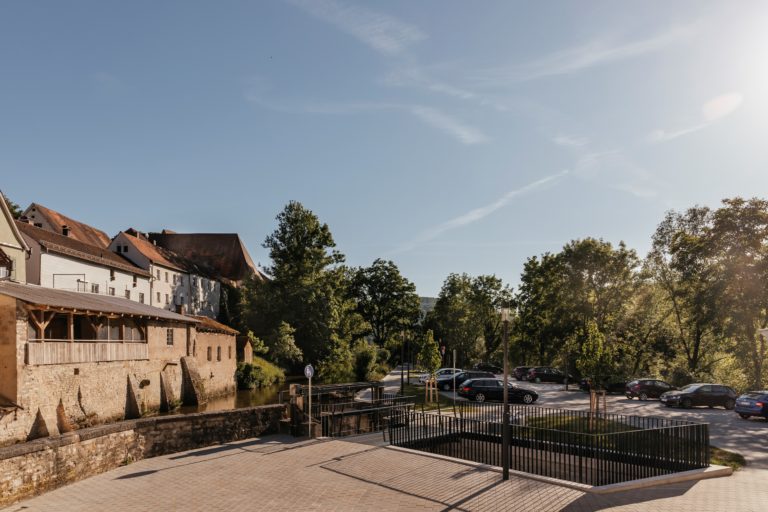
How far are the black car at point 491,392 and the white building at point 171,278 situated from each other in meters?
24.6

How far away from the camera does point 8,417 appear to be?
18.1m

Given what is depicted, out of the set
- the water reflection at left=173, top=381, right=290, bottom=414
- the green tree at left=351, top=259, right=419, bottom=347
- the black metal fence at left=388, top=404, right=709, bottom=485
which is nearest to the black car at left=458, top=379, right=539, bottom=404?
the black metal fence at left=388, top=404, right=709, bottom=485

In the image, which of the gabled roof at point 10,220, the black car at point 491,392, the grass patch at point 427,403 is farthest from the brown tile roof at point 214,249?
the black car at point 491,392

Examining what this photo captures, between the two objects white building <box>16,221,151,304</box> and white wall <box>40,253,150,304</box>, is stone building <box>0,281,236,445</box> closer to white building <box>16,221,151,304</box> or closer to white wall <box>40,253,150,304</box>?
white wall <box>40,253,150,304</box>

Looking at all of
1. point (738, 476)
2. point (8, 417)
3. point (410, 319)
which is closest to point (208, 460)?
point (8, 417)

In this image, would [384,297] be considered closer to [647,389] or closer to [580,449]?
[647,389]

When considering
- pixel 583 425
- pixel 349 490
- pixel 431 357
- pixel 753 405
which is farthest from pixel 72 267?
pixel 753 405

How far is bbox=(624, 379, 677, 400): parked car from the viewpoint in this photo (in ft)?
105

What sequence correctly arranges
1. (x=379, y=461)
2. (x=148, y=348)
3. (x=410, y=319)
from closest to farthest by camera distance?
(x=379, y=461), (x=148, y=348), (x=410, y=319)

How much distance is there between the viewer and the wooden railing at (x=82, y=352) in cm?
1975

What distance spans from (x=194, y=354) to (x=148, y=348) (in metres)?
6.34

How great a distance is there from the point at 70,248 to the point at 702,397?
41910 mm

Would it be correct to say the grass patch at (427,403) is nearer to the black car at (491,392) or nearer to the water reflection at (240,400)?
the black car at (491,392)

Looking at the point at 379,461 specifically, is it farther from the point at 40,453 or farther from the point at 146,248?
the point at 146,248
